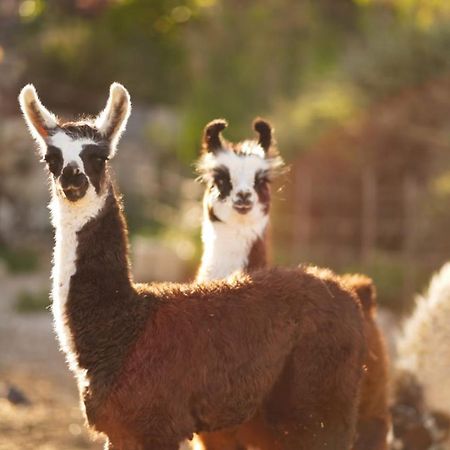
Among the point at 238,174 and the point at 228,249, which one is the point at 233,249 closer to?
the point at 228,249

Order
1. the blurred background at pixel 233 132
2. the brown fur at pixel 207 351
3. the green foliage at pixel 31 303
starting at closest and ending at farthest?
the brown fur at pixel 207 351
the blurred background at pixel 233 132
the green foliage at pixel 31 303

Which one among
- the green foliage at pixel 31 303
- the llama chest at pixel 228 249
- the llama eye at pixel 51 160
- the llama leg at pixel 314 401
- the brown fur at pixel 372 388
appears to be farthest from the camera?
the green foliage at pixel 31 303

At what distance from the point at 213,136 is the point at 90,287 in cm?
218

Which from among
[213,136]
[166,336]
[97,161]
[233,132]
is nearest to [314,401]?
[166,336]

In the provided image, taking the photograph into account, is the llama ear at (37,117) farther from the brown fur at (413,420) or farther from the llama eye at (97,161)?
the brown fur at (413,420)

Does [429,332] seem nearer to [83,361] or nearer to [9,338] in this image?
[83,361]

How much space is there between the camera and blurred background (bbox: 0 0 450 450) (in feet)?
47.8

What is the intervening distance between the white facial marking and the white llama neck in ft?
0.50

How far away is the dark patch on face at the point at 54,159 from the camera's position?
4961 mm

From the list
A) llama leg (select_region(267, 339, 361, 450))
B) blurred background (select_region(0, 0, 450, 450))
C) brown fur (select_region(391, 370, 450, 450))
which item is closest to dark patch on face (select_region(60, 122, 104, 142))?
llama leg (select_region(267, 339, 361, 450))

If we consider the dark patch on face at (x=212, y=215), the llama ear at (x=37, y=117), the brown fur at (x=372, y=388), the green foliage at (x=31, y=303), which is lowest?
the brown fur at (x=372, y=388)

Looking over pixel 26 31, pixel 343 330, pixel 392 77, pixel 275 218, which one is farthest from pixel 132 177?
pixel 343 330

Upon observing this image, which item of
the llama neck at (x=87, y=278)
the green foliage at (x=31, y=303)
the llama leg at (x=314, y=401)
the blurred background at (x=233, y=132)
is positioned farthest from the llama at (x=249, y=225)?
the green foliage at (x=31, y=303)

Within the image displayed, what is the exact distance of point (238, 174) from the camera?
678cm
